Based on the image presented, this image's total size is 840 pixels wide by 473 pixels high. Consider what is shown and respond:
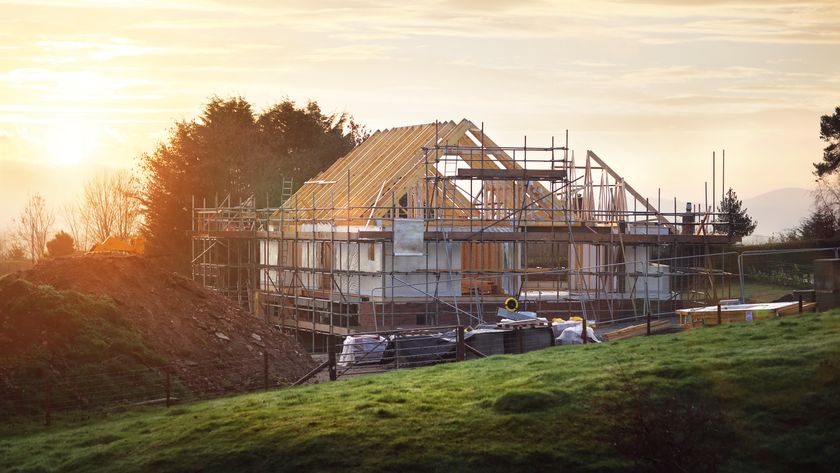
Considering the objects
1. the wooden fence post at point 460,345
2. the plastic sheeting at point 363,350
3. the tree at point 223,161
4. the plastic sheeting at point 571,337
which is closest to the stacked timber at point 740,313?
the plastic sheeting at point 571,337

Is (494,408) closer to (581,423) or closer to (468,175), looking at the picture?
(581,423)

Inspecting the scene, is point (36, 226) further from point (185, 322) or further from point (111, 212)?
point (185, 322)

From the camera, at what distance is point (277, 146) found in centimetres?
7106

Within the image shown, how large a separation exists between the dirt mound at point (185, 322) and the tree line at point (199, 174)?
3000 cm

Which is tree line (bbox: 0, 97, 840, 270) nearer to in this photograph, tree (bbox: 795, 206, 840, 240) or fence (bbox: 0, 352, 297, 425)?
tree (bbox: 795, 206, 840, 240)

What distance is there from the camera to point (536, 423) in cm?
1533

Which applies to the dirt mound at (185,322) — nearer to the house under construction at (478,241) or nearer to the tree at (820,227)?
the house under construction at (478,241)

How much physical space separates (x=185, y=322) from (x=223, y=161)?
38946mm

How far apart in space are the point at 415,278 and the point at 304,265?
9.53m

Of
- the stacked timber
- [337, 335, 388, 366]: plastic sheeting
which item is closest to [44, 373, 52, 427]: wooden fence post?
[337, 335, 388, 366]: plastic sheeting

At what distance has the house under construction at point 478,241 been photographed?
3681cm

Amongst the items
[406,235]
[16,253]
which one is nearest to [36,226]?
[16,253]

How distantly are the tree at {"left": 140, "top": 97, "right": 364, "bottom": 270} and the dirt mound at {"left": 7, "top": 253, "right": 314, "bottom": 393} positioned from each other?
30.6 meters

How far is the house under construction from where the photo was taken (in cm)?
3681
